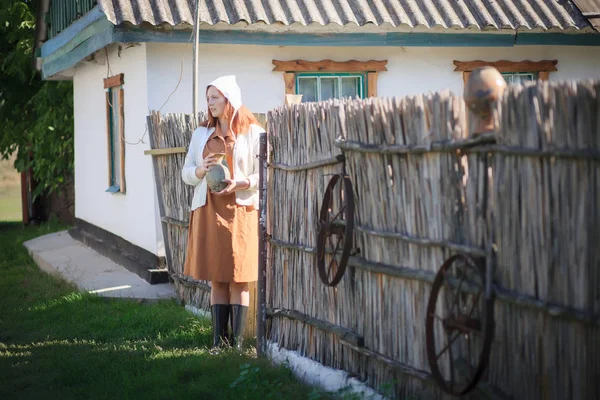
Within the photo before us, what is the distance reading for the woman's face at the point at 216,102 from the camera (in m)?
6.09

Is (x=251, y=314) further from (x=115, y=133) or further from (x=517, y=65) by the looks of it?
(x=517, y=65)

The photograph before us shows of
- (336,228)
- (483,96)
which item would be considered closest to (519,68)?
(336,228)

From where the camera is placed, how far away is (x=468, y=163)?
13.1 ft

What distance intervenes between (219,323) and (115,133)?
559 centimetres

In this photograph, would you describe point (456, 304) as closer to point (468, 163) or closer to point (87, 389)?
point (468, 163)

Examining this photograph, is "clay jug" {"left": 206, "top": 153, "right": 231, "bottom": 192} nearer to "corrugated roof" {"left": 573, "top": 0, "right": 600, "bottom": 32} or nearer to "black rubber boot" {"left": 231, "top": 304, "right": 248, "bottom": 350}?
"black rubber boot" {"left": 231, "top": 304, "right": 248, "bottom": 350}

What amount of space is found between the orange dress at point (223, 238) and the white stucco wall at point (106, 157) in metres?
3.17

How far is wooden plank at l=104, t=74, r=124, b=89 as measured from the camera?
34.1 feet

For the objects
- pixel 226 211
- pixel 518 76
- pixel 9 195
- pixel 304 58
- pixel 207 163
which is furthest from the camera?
pixel 9 195

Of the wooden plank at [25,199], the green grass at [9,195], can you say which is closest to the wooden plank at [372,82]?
the wooden plank at [25,199]

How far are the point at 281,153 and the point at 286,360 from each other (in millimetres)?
1376

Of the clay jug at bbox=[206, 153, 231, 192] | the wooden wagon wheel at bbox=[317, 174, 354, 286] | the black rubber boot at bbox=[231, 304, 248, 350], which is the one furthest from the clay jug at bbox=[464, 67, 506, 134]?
the black rubber boot at bbox=[231, 304, 248, 350]

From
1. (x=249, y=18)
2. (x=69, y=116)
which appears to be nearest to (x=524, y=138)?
(x=249, y=18)

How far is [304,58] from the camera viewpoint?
10328mm
